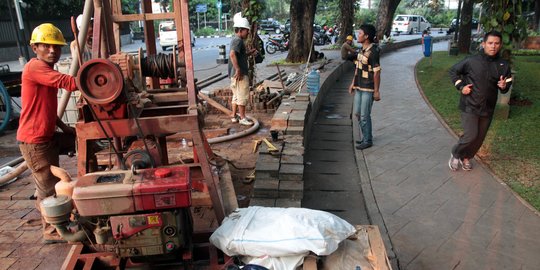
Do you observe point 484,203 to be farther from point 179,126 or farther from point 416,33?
point 416,33

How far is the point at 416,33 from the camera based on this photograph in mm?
41281

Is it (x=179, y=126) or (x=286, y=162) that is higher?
(x=179, y=126)

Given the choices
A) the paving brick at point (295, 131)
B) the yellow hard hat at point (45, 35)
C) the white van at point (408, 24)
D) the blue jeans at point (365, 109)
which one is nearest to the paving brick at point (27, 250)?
the yellow hard hat at point (45, 35)

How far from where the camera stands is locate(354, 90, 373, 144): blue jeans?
6.28 meters

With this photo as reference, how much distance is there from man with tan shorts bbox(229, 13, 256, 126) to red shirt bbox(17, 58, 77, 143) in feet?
12.1

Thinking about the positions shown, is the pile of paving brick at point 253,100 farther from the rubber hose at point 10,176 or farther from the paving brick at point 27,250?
the paving brick at point 27,250

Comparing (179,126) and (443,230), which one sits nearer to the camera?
(179,126)

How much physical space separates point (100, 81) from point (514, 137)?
656 cm

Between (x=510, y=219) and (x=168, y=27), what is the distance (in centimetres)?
2479

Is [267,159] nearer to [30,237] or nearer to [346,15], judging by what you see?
[30,237]

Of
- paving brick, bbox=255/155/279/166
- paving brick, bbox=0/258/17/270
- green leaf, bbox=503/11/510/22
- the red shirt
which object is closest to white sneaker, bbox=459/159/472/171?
paving brick, bbox=255/155/279/166

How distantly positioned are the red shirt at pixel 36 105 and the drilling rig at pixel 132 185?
459 mm

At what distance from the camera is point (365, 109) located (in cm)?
629

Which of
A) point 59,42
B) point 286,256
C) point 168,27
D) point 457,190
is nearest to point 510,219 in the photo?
point 457,190
